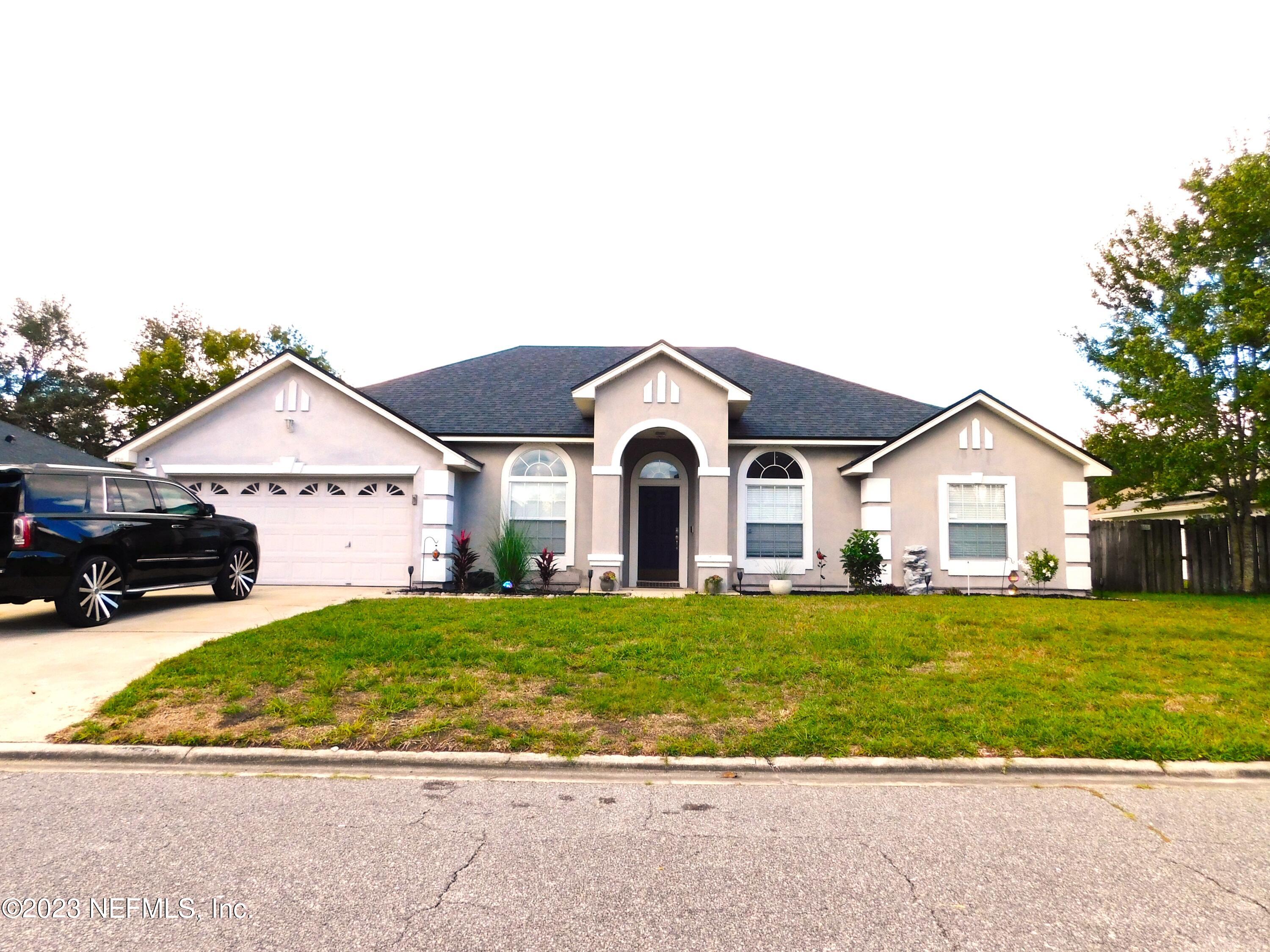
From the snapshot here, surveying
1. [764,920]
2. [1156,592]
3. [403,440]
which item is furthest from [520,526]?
[1156,592]

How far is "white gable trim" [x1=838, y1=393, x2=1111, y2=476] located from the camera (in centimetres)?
1505

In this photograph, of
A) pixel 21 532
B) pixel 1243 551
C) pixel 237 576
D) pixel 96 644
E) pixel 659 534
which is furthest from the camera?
pixel 1243 551

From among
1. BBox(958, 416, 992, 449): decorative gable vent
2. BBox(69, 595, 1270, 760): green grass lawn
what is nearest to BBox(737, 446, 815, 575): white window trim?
BBox(958, 416, 992, 449): decorative gable vent

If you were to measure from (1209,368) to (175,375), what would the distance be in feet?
129

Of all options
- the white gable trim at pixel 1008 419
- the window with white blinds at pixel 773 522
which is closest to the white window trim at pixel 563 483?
the window with white blinds at pixel 773 522

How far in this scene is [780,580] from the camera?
48.7ft

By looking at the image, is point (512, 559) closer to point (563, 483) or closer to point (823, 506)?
point (563, 483)

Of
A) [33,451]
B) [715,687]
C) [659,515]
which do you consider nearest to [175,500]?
[715,687]

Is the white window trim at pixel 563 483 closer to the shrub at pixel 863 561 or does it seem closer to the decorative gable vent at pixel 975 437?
the shrub at pixel 863 561

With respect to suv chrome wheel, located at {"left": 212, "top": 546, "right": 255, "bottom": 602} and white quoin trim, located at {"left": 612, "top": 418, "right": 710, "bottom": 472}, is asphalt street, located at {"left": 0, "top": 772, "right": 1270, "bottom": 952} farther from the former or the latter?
white quoin trim, located at {"left": 612, "top": 418, "right": 710, "bottom": 472}

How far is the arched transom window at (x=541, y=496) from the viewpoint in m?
16.0

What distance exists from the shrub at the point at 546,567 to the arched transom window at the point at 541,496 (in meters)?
0.77

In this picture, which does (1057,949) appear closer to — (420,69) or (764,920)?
(764,920)

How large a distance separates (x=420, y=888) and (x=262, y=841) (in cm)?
116
